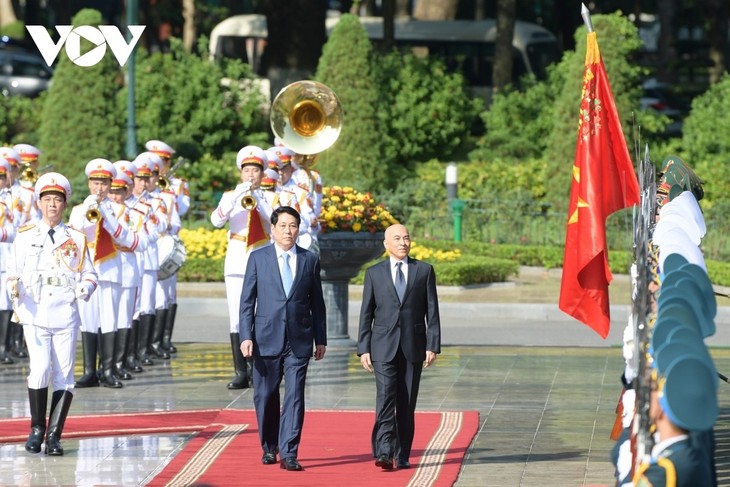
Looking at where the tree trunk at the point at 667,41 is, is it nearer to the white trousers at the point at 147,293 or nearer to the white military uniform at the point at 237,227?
the white trousers at the point at 147,293

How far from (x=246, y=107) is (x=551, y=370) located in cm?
1892

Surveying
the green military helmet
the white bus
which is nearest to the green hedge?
the green military helmet

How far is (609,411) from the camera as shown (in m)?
13.2

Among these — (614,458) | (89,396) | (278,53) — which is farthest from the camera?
(278,53)

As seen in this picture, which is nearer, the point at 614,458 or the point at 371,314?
the point at 614,458

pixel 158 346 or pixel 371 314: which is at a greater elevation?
pixel 371 314

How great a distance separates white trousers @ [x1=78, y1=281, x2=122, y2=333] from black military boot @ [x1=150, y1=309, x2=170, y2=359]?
5.89ft

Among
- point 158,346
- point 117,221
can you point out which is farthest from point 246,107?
point 117,221

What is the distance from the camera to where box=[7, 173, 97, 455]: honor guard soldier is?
444 inches

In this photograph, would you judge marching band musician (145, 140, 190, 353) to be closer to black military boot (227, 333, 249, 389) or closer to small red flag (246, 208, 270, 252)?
small red flag (246, 208, 270, 252)

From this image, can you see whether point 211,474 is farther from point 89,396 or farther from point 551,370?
point 551,370

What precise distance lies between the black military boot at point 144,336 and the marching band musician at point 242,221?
1.60 meters

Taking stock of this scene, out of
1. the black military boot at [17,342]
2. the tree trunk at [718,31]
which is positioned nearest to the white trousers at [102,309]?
the black military boot at [17,342]

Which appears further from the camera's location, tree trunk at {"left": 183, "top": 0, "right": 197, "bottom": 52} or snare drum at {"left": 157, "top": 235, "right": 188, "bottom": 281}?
tree trunk at {"left": 183, "top": 0, "right": 197, "bottom": 52}
